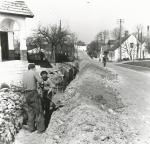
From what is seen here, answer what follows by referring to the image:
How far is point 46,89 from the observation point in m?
8.32

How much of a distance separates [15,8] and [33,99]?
8.43 metres

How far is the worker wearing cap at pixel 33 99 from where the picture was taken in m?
7.41

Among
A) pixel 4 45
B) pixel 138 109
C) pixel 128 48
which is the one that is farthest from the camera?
pixel 128 48

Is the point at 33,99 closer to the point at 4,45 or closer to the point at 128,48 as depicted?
the point at 4,45

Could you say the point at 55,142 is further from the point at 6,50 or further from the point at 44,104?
the point at 6,50

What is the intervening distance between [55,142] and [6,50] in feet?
42.3

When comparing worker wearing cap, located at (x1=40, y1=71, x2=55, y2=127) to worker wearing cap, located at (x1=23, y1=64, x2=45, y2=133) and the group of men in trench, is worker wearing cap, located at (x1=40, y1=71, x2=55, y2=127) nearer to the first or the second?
the group of men in trench

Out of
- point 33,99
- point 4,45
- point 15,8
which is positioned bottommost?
point 33,99

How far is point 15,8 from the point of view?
569 inches

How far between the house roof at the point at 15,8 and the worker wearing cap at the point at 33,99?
7.49 meters

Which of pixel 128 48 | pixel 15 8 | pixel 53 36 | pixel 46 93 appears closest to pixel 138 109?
pixel 46 93

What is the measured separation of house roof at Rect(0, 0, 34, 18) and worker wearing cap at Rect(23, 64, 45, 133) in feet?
24.6

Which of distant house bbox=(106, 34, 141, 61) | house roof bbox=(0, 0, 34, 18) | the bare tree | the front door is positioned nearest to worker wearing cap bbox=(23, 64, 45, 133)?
house roof bbox=(0, 0, 34, 18)

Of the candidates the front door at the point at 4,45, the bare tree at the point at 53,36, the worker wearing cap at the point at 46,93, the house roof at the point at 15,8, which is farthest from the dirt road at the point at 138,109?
the bare tree at the point at 53,36
